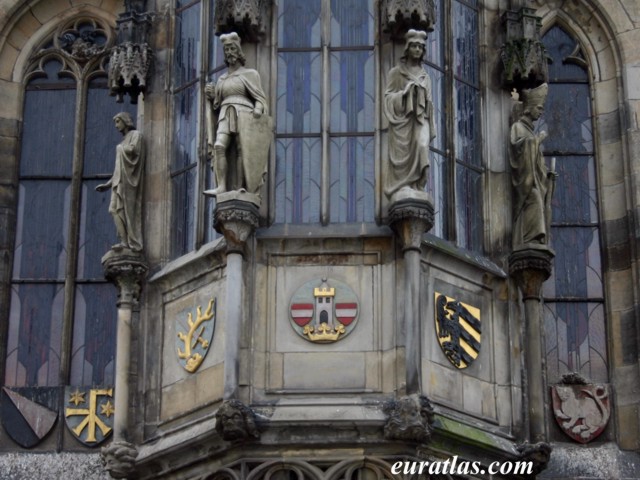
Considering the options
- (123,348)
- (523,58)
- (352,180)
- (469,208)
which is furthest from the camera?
(523,58)

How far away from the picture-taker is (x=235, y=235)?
21.5 meters

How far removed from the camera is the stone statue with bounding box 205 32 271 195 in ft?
71.5

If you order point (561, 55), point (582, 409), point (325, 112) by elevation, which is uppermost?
point (561, 55)

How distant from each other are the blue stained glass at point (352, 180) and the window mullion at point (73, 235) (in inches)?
152

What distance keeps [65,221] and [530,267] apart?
17.5 ft

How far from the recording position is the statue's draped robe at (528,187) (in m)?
22.9

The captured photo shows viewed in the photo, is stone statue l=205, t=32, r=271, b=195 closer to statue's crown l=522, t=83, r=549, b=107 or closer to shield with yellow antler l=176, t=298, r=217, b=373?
shield with yellow antler l=176, t=298, r=217, b=373

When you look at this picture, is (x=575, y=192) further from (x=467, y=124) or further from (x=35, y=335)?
(x=35, y=335)

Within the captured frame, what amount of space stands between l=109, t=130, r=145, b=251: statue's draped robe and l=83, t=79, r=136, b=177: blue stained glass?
63.9 inches

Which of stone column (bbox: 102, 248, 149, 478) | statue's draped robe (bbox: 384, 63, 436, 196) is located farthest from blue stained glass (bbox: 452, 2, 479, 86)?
stone column (bbox: 102, 248, 149, 478)

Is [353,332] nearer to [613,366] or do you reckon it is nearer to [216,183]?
[216,183]

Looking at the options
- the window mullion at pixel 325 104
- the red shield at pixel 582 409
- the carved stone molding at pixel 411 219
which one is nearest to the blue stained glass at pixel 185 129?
the window mullion at pixel 325 104

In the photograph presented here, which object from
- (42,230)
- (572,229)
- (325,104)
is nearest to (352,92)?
(325,104)

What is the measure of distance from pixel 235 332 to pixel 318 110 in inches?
99.1
